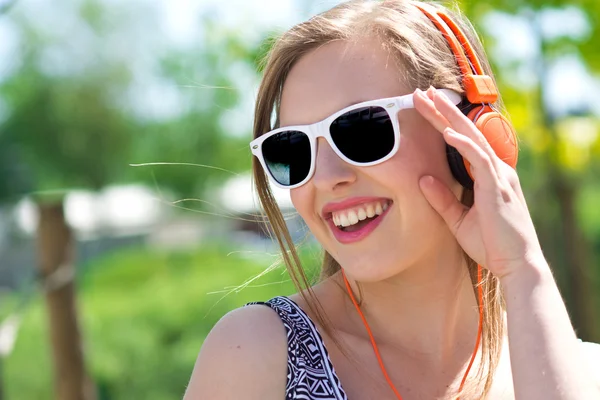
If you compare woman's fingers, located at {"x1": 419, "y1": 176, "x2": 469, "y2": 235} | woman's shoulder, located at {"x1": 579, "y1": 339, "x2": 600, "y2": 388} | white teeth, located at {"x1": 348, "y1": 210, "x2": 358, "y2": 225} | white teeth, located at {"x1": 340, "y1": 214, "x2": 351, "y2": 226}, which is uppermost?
woman's fingers, located at {"x1": 419, "y1": 176, "x2": 469, "y2": 235}

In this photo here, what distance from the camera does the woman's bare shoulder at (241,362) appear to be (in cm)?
154

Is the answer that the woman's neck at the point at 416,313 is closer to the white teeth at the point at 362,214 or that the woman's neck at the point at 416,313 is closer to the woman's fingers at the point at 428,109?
the white teeth at the point at 362,214

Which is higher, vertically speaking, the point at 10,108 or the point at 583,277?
the point at 583,277

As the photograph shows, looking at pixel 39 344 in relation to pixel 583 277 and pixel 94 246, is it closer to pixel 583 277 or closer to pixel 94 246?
pixel 583 277

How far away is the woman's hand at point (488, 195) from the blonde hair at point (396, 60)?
127 millimetres

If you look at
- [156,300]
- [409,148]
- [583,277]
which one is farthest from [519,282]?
[156,300]

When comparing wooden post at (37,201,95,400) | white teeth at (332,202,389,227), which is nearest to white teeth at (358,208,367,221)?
white teeth at (332,202,389,227)

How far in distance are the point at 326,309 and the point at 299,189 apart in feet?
1.03

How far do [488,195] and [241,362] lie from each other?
2.07 ft

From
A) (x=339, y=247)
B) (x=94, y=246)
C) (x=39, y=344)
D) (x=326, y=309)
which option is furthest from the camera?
(x=94, y=246)

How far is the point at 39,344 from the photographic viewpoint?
831 centimetres

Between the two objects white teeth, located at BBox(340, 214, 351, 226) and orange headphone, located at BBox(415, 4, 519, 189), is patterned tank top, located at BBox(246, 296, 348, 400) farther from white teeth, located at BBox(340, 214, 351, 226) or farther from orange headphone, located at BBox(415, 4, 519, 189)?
orange headphone, located at BBox(415, 4, 519, 189)

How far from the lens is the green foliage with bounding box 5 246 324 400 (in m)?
7.47

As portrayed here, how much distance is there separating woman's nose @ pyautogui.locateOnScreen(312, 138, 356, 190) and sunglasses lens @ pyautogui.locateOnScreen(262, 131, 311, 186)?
31 millimetres
